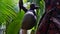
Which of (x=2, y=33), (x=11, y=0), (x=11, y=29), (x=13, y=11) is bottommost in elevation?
(x=2, y=33)

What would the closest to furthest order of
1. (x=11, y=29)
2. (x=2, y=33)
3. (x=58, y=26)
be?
(x=58, y=26)
(x=11, y=29)
(x=2, y=33)

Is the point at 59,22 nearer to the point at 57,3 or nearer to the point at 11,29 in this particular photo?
the point at 57,3

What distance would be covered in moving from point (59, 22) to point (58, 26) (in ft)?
0.05

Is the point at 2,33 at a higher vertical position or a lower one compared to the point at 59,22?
lower

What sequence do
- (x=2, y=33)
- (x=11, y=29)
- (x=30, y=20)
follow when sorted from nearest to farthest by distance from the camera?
1. (x=30, y=20)
2. (x=11, y=29)
3. (x=2, y=33)

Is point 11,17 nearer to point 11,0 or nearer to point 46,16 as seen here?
point 11,0

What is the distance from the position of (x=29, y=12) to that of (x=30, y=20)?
0.05m

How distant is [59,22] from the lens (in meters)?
0.55

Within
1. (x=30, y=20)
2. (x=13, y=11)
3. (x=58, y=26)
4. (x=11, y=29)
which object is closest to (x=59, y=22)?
(x=58, y=26)

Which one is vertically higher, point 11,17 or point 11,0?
point 11,0

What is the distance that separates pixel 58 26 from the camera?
0.54 m

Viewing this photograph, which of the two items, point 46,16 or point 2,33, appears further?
point 2,33

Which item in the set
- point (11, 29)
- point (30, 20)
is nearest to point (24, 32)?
point (30, 20)

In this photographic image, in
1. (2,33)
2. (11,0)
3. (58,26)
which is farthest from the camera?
(2,33)
